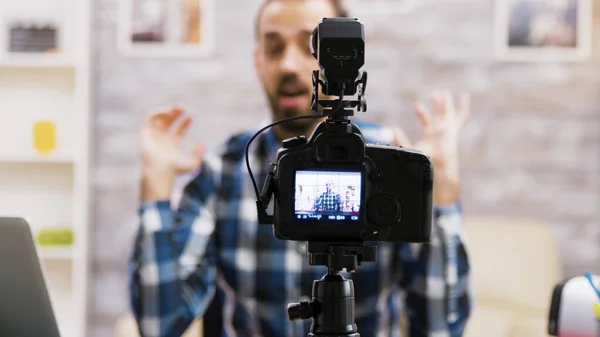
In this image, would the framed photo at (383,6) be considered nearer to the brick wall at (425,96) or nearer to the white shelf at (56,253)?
the brick wall at (425,96)

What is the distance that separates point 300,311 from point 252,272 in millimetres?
1193

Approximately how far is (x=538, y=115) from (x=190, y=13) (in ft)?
4.51

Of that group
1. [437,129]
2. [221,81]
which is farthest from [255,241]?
[221,81]

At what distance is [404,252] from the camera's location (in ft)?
7.06

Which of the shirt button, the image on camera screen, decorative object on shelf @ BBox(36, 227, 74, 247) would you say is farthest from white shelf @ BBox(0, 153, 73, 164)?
the image on camera screen

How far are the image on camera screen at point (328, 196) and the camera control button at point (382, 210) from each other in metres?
0.02

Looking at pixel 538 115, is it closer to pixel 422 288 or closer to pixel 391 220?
pixel 422 288

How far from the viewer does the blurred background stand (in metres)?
3.05

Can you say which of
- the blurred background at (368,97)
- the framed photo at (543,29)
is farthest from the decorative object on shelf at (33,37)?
the framed photo at (543,29)

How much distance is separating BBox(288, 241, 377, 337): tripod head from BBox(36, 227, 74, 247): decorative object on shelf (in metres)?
2.15

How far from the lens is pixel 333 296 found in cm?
101

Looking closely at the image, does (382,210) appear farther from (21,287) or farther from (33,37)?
(33,37)

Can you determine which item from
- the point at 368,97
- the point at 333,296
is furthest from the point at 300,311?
the point at 368,97

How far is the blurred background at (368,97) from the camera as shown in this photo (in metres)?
3.05
